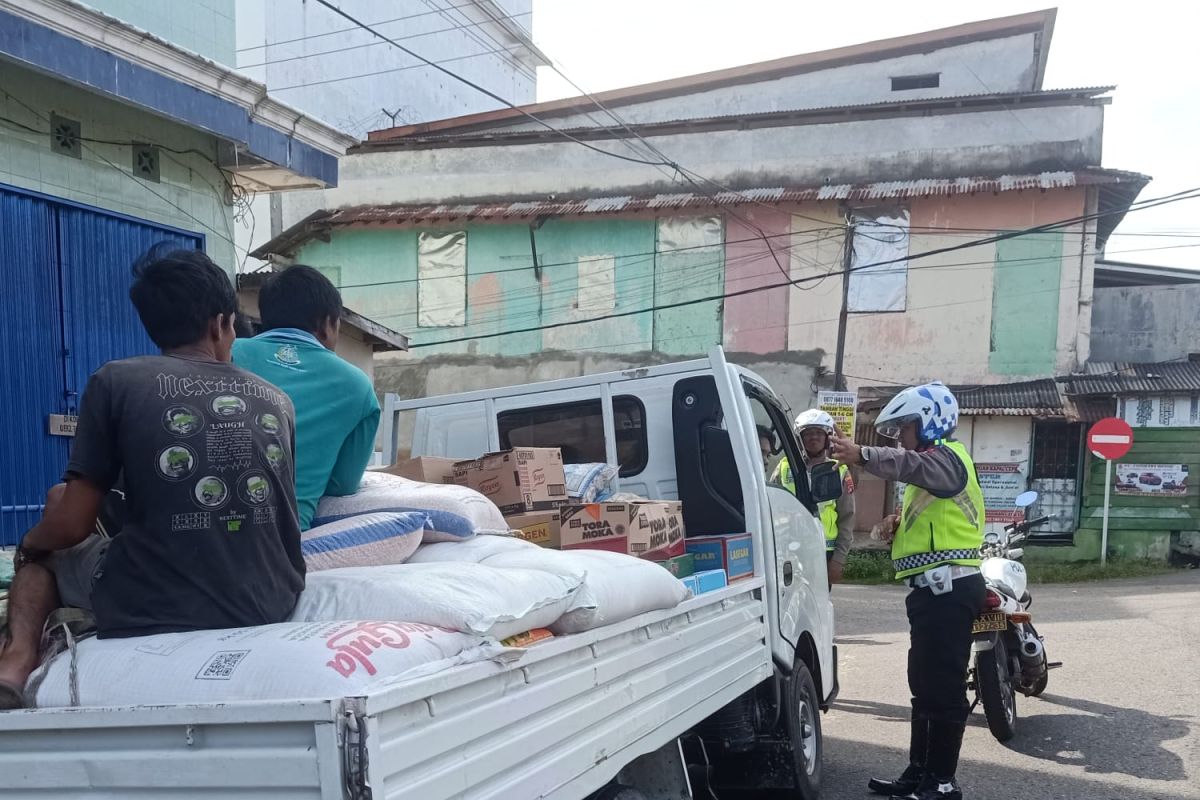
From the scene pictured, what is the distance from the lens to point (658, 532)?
4.32m

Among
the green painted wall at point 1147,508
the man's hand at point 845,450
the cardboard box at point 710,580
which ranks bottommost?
the green painted wall at point 1147,508

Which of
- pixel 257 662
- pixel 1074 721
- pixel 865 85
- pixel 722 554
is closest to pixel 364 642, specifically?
pixel 257 662

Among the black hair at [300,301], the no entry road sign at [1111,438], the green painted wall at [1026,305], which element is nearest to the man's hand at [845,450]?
the black hair at [300,301]

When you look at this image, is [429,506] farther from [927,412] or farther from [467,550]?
[927,412]

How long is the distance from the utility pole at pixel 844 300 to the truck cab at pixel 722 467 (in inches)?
557

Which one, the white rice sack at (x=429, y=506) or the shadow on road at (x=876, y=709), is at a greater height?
the white rice sack at (x=429, y=506)

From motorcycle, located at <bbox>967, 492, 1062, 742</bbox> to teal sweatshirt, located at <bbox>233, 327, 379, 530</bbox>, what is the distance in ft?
→ 12.5

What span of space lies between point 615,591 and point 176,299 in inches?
56.5

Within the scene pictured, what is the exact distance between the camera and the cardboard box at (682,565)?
4.25m

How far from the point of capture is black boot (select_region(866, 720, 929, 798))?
5.04 metres

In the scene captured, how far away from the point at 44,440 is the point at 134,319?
1.11 m

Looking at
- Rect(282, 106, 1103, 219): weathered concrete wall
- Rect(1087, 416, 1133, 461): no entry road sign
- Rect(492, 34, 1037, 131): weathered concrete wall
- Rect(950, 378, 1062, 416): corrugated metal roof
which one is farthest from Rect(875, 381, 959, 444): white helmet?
Rect(492, 34, 1037, 131): weathered concrete wall

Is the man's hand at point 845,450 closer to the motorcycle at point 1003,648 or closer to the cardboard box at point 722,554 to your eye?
the cardboard box at point 722,554

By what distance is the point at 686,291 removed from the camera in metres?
20.5
